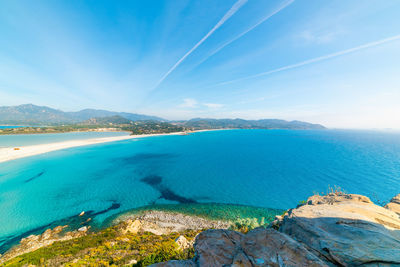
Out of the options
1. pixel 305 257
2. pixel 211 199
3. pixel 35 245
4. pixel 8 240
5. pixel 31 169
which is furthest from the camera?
pixel 31 169

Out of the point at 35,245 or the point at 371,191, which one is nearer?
the point at 35,245

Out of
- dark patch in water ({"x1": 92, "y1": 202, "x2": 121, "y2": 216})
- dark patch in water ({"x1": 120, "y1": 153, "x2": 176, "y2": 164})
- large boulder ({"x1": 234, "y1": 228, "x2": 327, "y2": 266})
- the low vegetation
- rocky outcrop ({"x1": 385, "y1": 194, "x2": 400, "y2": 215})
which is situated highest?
large boulder ({"x1": 234, "y1": 228, "x2": 327, "y2": 266})

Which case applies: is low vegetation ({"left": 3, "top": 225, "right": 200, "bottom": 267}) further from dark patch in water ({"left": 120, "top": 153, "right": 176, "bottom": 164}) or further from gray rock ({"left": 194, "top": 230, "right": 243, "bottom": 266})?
dark patch in water ({"left": 120, "top": 153, "right": 176, "bottom": 164})

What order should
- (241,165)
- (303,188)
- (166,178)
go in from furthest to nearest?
(241,165) < (166,178) < (303,188)

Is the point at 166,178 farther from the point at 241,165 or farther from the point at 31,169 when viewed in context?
the point at 31,169

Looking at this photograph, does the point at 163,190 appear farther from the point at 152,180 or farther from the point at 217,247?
the point at 217,247

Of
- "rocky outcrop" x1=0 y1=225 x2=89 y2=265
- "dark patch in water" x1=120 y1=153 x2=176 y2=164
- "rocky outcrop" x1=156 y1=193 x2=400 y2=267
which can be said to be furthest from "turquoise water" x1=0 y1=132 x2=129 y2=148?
"rocky outcrop" x1=156 y1=193 x2=400 y2=267

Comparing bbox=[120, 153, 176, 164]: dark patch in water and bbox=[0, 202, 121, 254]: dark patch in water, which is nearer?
bbox=[0, 202, 121, 254]: dark patch in water

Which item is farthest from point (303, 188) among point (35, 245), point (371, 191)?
point (35, 245)
